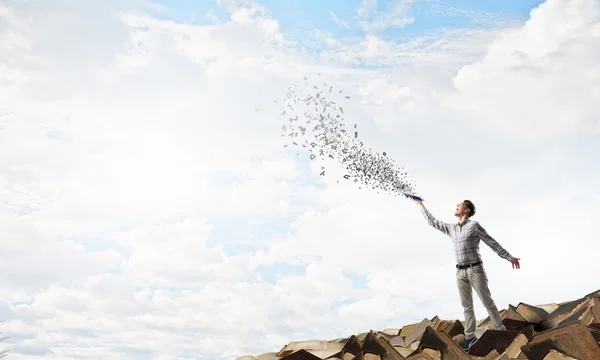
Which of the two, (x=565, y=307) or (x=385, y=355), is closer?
(x=385, y=355)

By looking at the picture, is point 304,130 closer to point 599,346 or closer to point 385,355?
point 385,355

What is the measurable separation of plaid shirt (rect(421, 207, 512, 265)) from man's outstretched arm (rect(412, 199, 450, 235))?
0.43 feet

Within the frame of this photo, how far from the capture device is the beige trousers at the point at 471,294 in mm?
8953

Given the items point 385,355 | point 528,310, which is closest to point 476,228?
point 528,310

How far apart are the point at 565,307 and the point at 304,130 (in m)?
4.79

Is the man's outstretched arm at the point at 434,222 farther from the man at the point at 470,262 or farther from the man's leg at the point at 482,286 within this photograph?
the man's leg at the point at 482,286

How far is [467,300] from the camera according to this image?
9.20 metres

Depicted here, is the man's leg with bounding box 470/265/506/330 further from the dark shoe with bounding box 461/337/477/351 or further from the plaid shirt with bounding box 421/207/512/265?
the dark shoe with bounding box 461/337/477/351

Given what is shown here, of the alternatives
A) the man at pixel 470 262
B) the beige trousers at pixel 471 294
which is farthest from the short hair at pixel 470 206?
the beige trousers at pixel 471 294

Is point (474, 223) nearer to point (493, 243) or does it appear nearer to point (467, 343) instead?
point (493, 243)

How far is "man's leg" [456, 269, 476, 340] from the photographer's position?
360 inches

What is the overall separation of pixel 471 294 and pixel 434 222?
111 centimetres

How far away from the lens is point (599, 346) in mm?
6809

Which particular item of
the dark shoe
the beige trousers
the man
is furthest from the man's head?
the dark shoe
